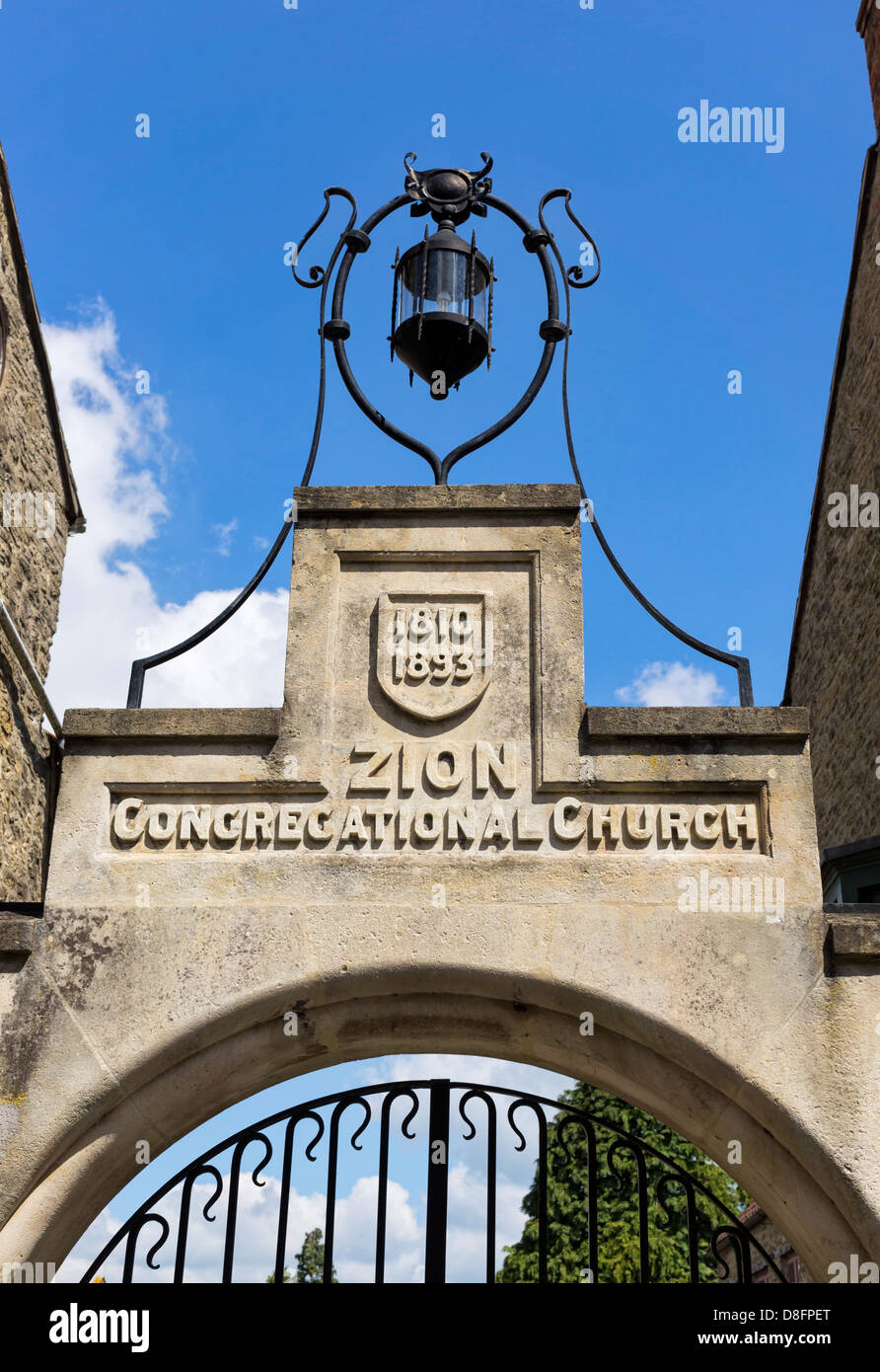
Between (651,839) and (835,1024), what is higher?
(651,839)

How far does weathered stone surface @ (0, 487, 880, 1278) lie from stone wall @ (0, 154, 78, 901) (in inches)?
101

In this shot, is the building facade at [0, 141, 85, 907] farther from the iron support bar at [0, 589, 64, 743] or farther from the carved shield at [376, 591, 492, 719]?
the carved shield at [376, 591, 492, 719]

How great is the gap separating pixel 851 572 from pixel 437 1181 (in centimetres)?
630

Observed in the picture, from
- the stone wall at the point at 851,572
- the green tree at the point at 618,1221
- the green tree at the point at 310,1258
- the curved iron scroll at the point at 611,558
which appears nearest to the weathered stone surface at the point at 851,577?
the stone wall at the point at 851,572

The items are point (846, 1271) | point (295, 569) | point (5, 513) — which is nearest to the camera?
point (846, 1271)

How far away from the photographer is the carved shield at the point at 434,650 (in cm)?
486

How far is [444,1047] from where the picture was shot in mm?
4828

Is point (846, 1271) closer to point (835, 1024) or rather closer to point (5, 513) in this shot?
point (835, 1024)

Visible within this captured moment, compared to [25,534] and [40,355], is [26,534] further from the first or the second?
[40,355]

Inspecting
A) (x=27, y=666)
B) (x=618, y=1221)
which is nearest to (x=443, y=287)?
(x=27, y=666)

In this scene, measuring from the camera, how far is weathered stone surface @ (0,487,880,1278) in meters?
4.29

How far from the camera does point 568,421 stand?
5.47m
